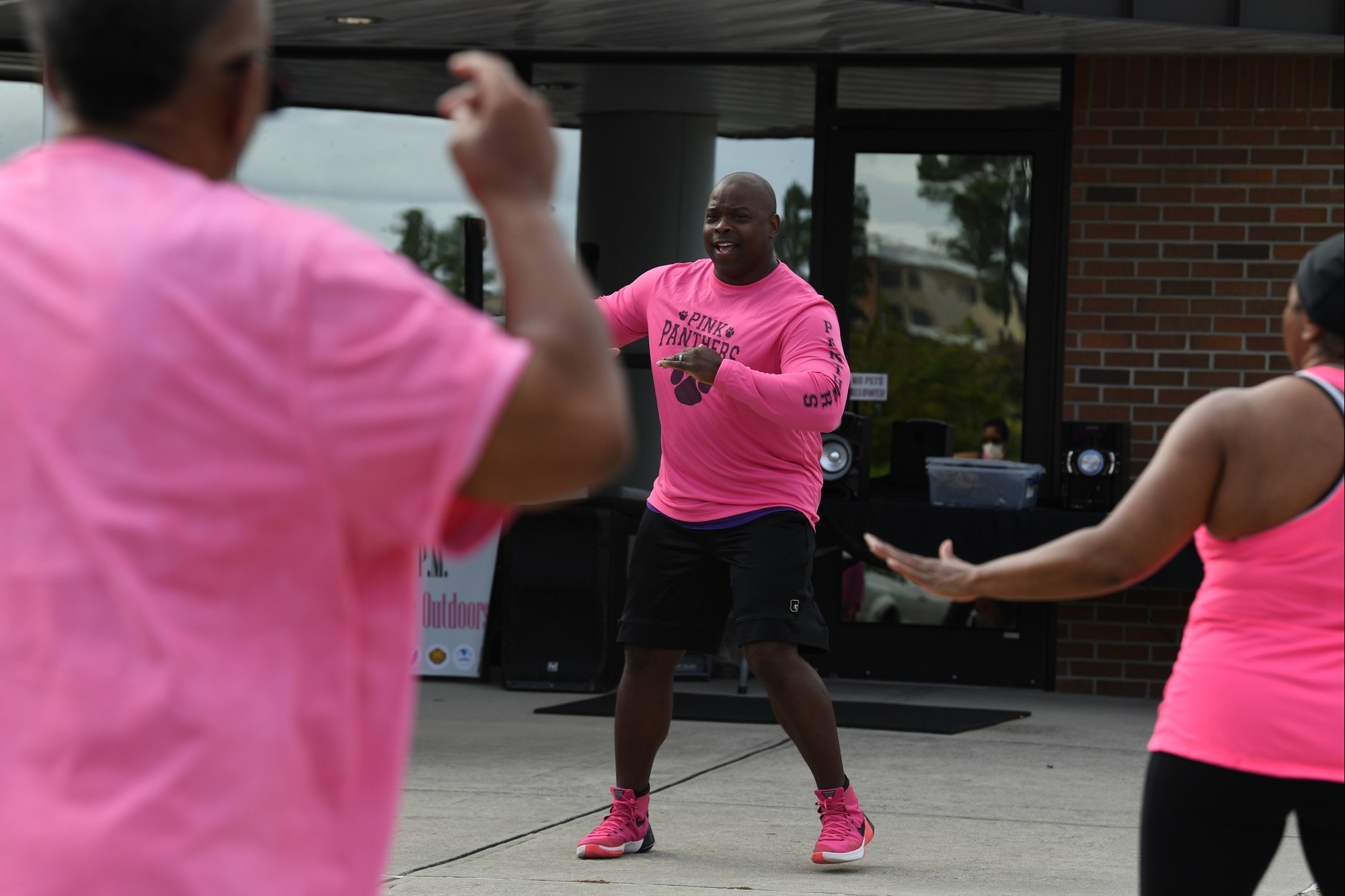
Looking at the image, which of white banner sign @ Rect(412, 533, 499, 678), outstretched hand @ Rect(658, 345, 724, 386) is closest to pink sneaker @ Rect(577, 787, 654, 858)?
outstretched hand @ Rect(658, 345, 724, 386)

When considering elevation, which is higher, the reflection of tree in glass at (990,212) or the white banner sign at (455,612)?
the reflection of tree in glass at (990,212)

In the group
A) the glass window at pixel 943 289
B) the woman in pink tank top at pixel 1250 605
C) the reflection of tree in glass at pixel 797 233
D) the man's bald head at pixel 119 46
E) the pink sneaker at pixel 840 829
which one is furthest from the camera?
the reflection of tree in glass at pixel 797 233

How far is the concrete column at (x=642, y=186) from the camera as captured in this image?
33.6ft

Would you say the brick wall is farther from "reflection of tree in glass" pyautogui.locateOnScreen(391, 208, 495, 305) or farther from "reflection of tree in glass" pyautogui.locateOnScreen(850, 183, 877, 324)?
"reflection of tree in glass" pyautogui.locateOnScreen(391, 208, 495, 305)

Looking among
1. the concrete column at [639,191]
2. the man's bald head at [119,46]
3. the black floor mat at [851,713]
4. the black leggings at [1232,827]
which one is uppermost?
the concrete column at [639,191]

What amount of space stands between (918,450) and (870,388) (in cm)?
45

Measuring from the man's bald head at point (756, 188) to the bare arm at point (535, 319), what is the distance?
374cm

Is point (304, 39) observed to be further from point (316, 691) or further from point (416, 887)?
point (316, 691)

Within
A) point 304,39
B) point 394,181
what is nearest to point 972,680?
point 394,181

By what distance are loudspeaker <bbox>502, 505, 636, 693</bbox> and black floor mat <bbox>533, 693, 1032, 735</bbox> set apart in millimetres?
285

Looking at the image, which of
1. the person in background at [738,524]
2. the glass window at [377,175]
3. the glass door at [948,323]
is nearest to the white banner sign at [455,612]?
the glass window at [377,175]

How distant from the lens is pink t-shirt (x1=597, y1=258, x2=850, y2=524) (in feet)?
16.4

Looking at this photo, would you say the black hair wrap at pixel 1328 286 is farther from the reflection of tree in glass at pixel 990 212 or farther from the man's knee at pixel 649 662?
the reflection of tree in glass at pixel 990 212

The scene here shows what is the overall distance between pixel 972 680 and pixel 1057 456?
1.31 m
